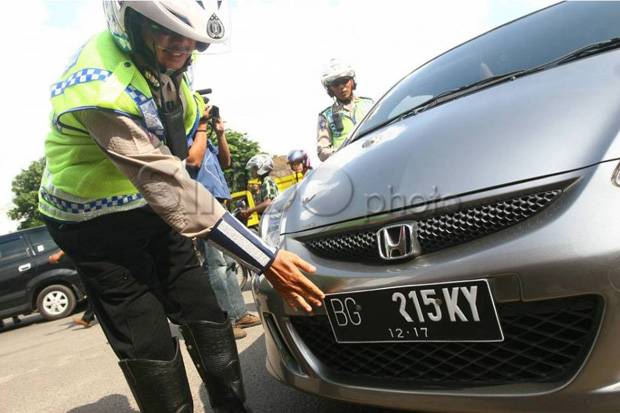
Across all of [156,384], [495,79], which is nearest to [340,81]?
[495,79]

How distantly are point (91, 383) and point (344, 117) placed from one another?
2508mm

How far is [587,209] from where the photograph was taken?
1061 mm

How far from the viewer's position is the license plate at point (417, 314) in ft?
3.85

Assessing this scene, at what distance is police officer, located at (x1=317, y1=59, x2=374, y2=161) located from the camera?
3.69m

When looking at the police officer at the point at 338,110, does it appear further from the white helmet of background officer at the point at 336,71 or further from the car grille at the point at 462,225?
the car grille at the point at 462,225

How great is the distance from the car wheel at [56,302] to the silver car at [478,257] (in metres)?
6.57

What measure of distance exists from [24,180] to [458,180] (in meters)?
55.5

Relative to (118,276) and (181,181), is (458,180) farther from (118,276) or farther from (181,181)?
(118,276)

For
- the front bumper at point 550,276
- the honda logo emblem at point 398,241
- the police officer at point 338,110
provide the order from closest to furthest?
the front bumper at point 550,276 < the honda logo emblem at point 398,241 < the police officer at point 338,110

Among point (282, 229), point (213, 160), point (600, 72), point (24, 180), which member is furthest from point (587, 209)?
point (24, 180)

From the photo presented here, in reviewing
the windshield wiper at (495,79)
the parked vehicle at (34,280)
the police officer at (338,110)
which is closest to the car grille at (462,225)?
the windshield wiper at (495,79)

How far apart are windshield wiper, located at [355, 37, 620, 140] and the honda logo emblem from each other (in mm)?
786

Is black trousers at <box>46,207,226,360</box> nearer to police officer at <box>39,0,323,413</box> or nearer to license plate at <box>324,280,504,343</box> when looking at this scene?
police officer at <box>39,0,323,413</box>

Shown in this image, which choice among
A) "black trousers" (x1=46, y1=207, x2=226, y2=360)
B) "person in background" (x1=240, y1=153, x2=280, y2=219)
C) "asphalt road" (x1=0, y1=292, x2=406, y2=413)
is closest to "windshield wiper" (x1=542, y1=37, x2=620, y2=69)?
"asphalt road" (x1=0, y1=292, x2=406, y2=413)
